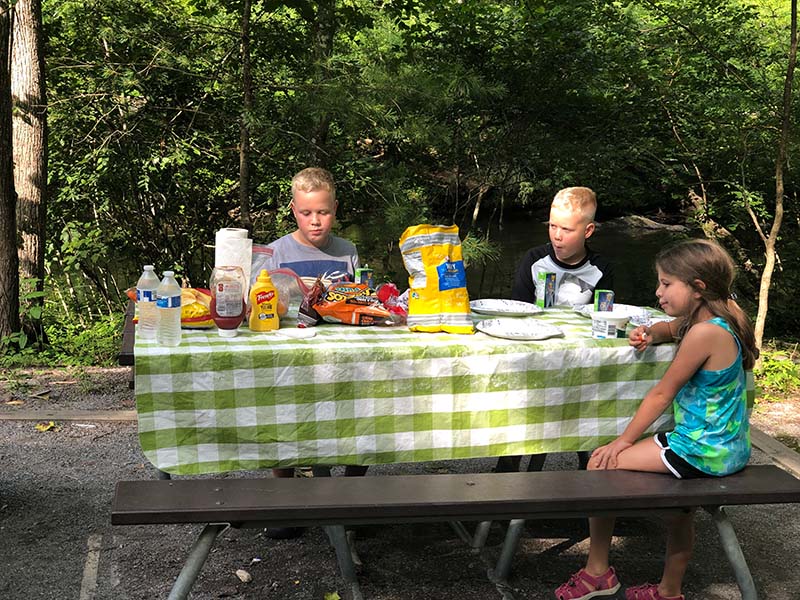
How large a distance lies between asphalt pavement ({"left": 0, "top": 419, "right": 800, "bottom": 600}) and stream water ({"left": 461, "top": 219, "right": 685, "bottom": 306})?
5.00 m

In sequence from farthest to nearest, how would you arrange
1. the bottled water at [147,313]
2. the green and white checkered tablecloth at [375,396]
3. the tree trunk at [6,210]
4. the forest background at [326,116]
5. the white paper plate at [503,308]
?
1. the forest background at [326,116]
2. the tree trunk at [6,210]
3. the white paper plate at [503,308]
4. the bottled water at [147,313]
5. the green and white checkered tablecloth at [375,396]

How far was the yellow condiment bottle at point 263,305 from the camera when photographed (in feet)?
8.44

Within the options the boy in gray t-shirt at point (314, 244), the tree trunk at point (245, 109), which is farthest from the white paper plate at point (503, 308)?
the tree trunk at point (245, 109)

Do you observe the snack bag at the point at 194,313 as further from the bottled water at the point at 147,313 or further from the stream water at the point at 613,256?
the stream water at the point at 613,256

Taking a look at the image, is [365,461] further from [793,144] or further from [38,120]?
[793,144]

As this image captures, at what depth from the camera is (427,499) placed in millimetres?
2188

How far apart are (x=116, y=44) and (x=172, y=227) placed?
1.56 metres

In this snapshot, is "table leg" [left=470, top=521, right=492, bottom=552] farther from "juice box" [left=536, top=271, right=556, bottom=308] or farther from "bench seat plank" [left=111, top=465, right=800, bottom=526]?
"juice box" [left=536, top=271, right=556, bottom=308]

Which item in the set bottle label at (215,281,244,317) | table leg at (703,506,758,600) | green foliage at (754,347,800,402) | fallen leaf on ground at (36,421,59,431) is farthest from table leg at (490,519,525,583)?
green foliage at (754,347,800,402)

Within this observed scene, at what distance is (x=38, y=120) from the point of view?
18.7 feet

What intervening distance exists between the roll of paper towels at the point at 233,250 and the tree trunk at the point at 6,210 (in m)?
3.30

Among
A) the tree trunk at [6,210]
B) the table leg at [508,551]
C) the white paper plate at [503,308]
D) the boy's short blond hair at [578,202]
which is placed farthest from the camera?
the tree trunk at [6,210]

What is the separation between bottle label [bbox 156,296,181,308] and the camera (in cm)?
238

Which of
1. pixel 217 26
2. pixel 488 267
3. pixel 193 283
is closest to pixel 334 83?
pixel 217 26
